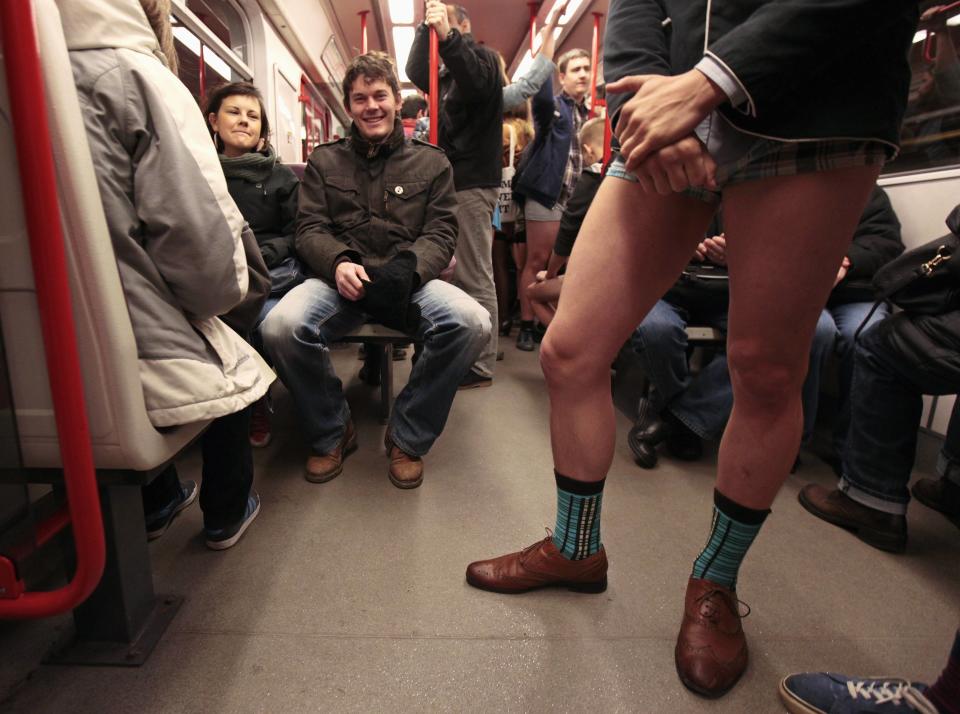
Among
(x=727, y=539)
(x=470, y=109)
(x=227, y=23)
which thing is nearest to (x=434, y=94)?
(x=470, y=109)

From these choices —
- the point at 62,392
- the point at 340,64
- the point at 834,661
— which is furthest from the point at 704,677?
the point at 340,64

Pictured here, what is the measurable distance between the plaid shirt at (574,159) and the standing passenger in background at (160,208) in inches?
102

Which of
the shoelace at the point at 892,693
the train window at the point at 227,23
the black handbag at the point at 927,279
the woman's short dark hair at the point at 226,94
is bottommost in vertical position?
the shoelace at the point at 892,693

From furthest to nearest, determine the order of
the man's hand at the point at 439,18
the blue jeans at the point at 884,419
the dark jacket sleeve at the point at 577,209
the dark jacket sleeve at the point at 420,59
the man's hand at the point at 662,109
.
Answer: the dark jacket sleeve at the point at 420,59 < the man's hand at the point at 439,18 < the dark jacket sleeve at the point at 577,209 < the blue jeans at the point at 884,419 < the man's hand at the point at 662,109

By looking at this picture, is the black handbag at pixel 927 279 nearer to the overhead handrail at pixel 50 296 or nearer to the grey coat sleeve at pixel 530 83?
the overhead handrail at pixel 50 296

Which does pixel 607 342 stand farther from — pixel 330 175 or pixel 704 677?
pixel 330 175

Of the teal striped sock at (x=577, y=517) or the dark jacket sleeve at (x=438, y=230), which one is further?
the dark jacket sleeve at (x=438, y=230)

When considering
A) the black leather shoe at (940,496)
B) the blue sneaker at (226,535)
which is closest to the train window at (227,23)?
the blue sneaker at (226,535)

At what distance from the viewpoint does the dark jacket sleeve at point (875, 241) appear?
203 cm

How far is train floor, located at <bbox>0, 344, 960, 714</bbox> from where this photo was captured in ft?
3.12

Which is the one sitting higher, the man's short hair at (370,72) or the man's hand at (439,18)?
the man's hand at (439,18)

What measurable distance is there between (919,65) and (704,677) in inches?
101

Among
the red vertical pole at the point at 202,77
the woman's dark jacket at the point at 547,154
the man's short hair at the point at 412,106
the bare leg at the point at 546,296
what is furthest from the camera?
the man's short hair at the point at 412,106

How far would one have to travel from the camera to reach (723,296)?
6.60 feet
